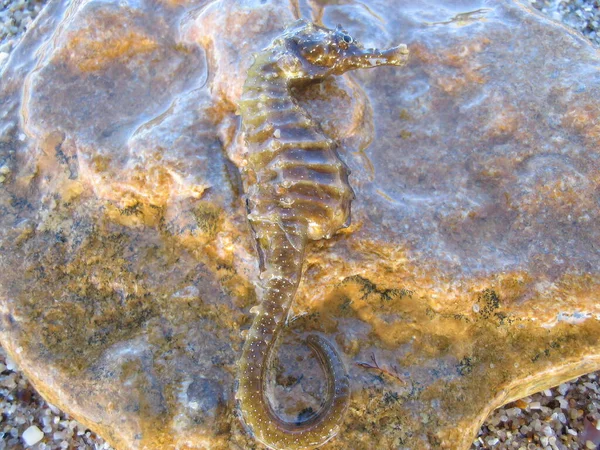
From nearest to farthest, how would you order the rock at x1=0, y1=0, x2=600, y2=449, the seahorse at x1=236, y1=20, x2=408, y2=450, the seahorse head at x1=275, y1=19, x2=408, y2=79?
the seahorse at x1=236, y1=20, x2=408, y2=450, the rock at x1=0, y1=0, x2=600, y2=449, the seahorse head at x1=275, y1=19, x2=408, y2=79

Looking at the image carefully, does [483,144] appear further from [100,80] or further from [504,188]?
[100,80]

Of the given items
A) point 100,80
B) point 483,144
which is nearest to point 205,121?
point 100,80

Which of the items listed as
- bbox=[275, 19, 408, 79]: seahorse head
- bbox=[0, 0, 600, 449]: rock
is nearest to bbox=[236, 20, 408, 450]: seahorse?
bbox=[275, 19, 408, 79]: seahorse head

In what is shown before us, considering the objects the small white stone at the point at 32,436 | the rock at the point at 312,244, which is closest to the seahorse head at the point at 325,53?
the rock at the point at 312,244

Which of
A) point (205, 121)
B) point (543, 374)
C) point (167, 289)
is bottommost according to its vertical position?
point (543, 374)

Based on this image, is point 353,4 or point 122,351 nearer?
point 122,351

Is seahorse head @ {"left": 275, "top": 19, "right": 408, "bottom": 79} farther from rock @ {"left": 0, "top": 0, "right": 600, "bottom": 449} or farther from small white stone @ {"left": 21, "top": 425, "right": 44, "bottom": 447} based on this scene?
small white stone @ {"left": 21, "top": 425, "right": 44, "bottom": 447}

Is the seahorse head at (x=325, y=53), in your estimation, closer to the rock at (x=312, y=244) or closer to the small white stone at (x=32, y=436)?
the rock at (x=312, y=244)
